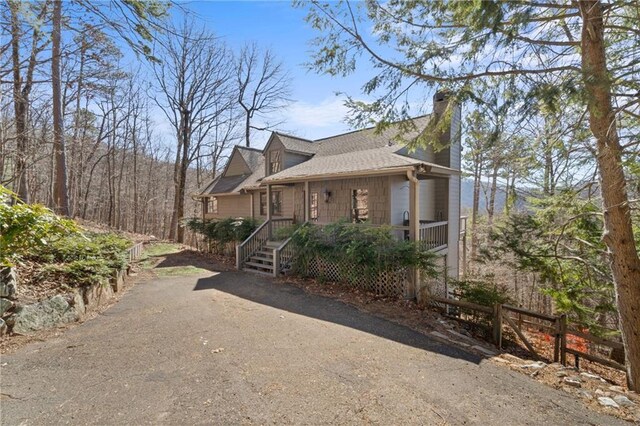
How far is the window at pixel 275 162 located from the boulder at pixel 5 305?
1132 cm

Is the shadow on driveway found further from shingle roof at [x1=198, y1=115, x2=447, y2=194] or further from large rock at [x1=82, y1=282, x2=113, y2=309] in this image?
shingle roof at [x1=198, y1=115, x2=447, y2=194]

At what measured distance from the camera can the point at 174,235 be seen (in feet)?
72.6

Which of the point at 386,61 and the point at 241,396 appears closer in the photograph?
the point at 241,396

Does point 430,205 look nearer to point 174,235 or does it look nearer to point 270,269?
point 270,269

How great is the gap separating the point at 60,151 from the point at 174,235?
12433 millimetres

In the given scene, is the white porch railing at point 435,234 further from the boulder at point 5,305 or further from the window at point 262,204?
the boulder at point 5,305

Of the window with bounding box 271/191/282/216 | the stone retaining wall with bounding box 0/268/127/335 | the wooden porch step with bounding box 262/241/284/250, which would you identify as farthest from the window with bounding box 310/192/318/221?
the stone retaining wall with bounding box 0/268/127/335

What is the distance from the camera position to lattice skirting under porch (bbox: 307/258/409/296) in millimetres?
8133

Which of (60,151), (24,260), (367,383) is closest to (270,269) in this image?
(24,260)

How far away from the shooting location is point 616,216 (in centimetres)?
538

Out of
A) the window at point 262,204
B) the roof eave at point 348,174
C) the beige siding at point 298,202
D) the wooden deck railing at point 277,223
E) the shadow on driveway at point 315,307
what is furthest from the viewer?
the window at point 262,204

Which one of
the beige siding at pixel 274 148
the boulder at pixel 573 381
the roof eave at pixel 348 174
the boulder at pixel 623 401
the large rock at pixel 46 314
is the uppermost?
the beige siding at pixel 274 148

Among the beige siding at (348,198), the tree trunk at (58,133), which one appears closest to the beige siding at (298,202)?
the beige siding at (348,198)

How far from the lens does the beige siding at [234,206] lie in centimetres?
1708
